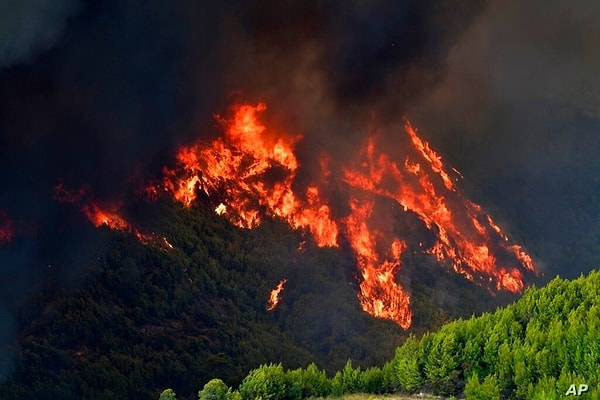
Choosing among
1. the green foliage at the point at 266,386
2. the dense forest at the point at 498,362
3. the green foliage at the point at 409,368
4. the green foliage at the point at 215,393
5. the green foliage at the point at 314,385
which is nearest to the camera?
the dense forest at the point at 498,362

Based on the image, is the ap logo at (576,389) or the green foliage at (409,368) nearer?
the ap logo at (576,389)

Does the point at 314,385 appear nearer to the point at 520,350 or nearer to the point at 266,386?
the point at 266,386

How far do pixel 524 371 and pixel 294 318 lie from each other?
59774 mm

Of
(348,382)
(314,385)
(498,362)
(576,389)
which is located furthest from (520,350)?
(314,385)

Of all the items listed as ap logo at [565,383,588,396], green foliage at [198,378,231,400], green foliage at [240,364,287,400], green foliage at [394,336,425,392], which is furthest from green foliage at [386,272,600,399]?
green foliage at [198,378,231,400]

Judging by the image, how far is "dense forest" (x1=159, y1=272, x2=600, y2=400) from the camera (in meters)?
26.9

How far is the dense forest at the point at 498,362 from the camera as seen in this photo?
88.2 feet

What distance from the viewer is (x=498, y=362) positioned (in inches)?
1168

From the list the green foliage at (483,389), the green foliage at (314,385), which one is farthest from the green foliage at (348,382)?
the green foliage at (483,389)

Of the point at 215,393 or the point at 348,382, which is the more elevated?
the point at 348,382

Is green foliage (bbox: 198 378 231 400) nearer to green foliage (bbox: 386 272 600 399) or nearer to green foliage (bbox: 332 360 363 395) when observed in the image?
green foliage (bbox: 332 360 363 395)

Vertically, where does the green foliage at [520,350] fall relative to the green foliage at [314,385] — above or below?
above

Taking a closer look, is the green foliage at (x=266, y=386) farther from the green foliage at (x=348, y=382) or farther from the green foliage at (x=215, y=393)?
the green foliage at (x=348, y=382)

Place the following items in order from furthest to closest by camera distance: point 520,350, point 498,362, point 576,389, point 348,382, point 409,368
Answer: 1. point 348,382
2. point 409,368
3. point 498,362
4. point 520,350
5. point 576,389
